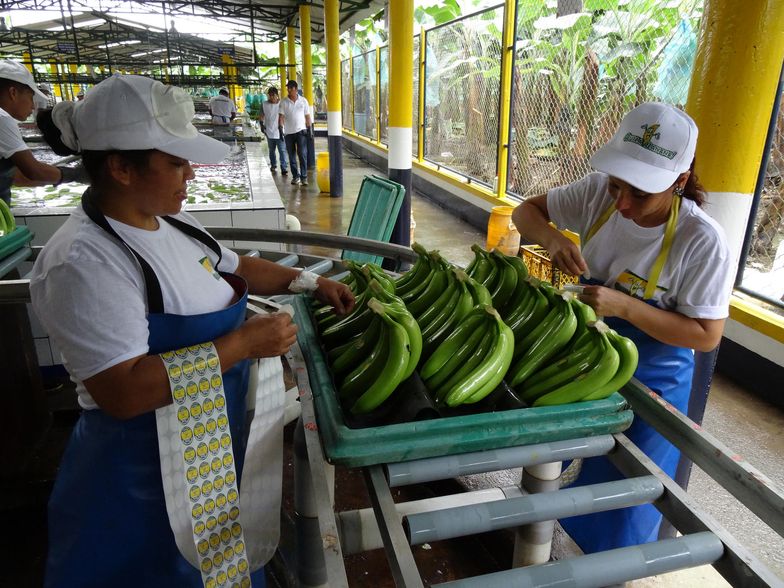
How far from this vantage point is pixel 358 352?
1.46 m

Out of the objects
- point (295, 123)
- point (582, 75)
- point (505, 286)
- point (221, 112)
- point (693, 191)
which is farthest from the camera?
point (221, 112)

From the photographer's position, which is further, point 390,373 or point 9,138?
point 9,138

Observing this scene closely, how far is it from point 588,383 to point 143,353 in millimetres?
1058

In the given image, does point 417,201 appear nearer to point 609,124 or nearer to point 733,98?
point 609,124

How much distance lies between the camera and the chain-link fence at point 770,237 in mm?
4168

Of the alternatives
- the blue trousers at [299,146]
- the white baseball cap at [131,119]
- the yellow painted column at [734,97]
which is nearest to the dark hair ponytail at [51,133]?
the white baseball cap at [131,119]

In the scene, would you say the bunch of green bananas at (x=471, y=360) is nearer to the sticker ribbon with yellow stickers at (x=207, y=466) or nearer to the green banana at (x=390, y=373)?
the green banana at (x=390, y=373)

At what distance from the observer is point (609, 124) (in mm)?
6125

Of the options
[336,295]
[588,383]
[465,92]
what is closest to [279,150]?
[465,92]

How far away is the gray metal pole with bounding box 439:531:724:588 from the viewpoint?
99 cm

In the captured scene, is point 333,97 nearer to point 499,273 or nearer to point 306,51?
point 306,51

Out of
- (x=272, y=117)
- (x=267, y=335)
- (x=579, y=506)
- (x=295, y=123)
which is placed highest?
(x=272, y=117)

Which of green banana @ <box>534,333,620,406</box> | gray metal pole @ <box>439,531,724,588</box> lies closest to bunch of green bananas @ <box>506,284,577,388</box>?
green banana @ <box>534,333,620,406</box>

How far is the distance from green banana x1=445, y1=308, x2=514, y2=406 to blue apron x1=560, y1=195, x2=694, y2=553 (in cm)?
77
